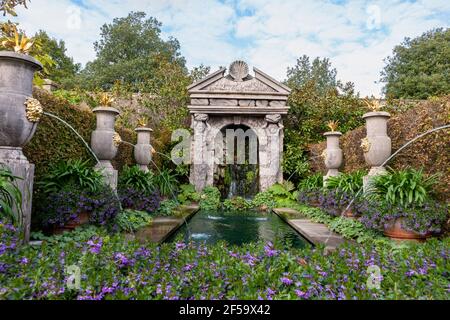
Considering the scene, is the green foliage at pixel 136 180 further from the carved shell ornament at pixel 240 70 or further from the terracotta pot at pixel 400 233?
the carved shell ornament at pixel 240 70

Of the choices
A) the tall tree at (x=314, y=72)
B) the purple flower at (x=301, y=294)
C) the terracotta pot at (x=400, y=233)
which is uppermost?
the tall tree at (x=314, y=72)

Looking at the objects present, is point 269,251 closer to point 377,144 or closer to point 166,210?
point 377,144

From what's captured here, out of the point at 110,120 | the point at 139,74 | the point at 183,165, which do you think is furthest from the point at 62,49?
the point at 110,120

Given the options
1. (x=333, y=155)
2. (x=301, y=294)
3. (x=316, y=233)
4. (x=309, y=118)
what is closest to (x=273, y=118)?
(x=309, y=118)

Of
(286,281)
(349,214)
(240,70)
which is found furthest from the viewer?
(240,70)

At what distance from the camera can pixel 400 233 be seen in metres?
3.99

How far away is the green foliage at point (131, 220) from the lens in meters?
4.61

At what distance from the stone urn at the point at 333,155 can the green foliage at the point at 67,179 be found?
5930 mm

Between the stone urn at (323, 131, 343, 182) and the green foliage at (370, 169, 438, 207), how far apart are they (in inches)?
131

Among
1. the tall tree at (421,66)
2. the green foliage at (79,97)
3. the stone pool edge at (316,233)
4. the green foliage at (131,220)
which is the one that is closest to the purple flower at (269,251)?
the stone pool edge at (316,233)

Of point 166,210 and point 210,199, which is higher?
point 166,210

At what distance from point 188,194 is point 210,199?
0.78m

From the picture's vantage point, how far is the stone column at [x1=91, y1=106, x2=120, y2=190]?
5371 mm
